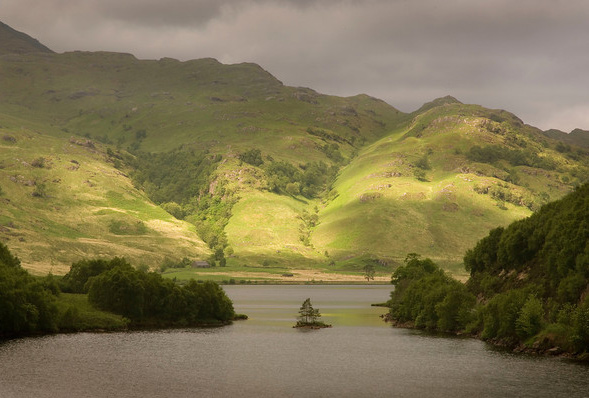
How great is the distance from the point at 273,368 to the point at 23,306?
60.2 meters

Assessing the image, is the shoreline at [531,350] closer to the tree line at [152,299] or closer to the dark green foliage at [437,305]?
the dark green foliage at [437,305]

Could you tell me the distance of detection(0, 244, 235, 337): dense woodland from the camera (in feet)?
470

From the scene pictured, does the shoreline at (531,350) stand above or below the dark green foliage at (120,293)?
below

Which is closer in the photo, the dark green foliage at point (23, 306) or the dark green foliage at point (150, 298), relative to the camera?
the dark green foliage at point (23, 306)

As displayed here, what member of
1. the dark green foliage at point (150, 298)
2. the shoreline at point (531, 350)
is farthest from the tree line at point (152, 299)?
the shoreline at point (531, 350)

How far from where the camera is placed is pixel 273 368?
11669 centimetres

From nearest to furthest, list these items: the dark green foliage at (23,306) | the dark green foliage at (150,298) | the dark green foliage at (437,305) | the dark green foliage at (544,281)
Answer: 1. the dark green foliage at (544,281)
2. the dark green foliage at (23,306)
3. the dark green foliage at (437,305)
4. the dark green foliage at (150,298)

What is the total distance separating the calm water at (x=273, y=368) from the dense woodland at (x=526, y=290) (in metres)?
7.23

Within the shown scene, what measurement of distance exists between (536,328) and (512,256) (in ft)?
137

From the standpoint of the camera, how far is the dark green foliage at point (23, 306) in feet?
459

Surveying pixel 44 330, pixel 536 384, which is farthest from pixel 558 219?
pixel 44 330

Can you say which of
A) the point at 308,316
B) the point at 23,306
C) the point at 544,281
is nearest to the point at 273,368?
the point at 23,306

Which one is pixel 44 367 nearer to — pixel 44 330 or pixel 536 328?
pixel 44 330

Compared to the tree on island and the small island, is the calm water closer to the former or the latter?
the small island
